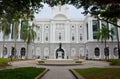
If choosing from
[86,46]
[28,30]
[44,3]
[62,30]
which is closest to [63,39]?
[62,30]

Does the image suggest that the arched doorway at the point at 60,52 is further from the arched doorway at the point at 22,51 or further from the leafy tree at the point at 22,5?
the leafy tree at the point at 22,5

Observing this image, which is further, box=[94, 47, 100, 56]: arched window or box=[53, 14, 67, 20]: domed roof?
box=[53, 14, 67, 20]: domed roof

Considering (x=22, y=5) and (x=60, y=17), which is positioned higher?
(x=60, y=17)

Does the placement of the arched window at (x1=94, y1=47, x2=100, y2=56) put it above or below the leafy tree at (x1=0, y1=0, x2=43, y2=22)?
below

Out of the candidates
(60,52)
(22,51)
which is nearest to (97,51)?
(60,52)

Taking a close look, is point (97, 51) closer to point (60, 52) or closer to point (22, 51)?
point (60, 52)

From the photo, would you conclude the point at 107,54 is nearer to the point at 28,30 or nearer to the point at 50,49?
the point at 50,49

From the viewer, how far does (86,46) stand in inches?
3647

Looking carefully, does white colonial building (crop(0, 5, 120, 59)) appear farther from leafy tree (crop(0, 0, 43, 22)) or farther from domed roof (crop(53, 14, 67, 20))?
leafy tree (crop(0, 0, 43, 22))

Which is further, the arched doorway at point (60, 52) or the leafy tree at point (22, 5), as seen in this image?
the arched doorway at point (60, 52)

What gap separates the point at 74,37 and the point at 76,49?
5.00 meters

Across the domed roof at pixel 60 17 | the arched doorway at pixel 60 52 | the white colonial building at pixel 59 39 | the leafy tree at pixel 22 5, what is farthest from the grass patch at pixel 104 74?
the domed roof at pixel 60 17

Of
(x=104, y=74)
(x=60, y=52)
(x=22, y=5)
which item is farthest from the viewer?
(x=60, y=52)

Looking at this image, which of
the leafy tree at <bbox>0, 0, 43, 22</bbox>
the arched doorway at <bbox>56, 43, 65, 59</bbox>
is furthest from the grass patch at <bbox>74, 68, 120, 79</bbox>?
the arched doorway at <bbox>56, 43, 65, 59</bbox>
